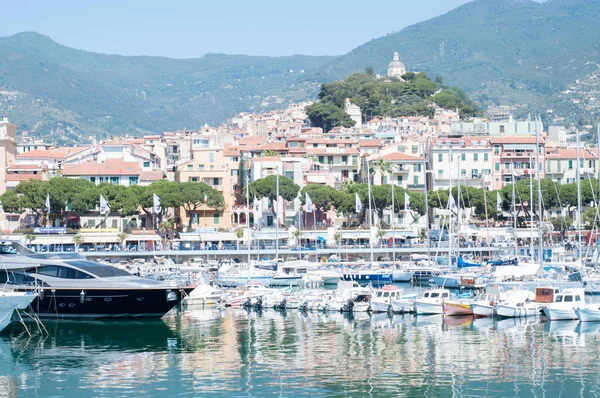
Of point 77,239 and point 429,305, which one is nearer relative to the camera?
point 429,305

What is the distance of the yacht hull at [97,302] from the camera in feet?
146

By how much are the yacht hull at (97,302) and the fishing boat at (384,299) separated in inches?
377

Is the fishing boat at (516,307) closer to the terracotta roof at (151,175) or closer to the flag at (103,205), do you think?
the flag at (103,205)

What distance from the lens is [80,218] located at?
88562 millimetres

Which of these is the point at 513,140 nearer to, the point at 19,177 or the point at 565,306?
the point at 19,177

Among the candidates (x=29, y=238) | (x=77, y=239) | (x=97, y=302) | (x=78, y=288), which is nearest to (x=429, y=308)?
(x=97, y=302)

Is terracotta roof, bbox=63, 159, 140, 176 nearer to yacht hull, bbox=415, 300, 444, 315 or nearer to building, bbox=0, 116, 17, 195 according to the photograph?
building, bbox=0, 116, 17, 195

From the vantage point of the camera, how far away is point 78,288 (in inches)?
1743

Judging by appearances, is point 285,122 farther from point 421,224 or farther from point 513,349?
point 513,349

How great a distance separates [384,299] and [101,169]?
4985 centimetres

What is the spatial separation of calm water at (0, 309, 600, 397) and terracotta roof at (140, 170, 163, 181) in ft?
154

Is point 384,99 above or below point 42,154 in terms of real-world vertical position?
above

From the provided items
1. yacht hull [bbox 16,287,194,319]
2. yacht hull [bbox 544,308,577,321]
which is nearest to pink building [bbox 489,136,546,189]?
yacht hull [bbox 544,308,577,321]

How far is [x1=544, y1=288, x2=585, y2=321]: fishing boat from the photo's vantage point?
4575 centimetres
